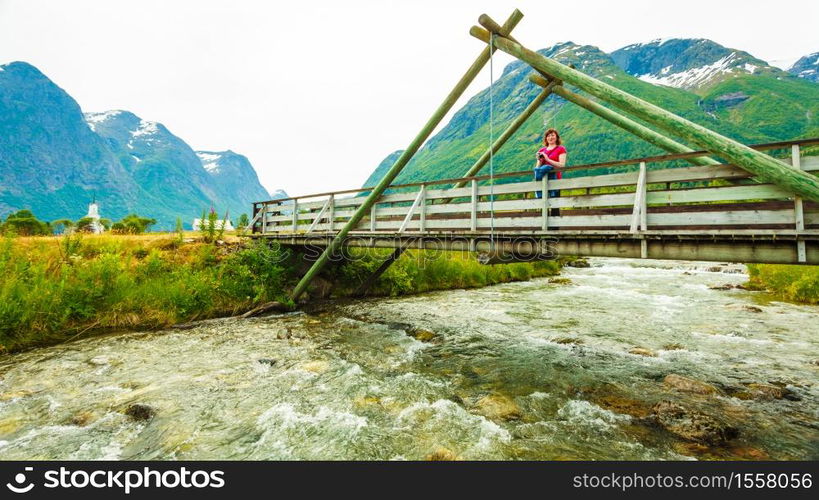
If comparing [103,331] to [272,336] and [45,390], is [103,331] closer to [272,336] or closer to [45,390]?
[45,390]

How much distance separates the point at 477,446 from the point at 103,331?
11.4m

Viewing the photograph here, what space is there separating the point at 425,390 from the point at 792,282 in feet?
58.6

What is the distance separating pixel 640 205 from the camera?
704 cm

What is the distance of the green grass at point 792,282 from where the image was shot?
14.2 m

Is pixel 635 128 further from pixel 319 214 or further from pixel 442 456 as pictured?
pixel 319 214

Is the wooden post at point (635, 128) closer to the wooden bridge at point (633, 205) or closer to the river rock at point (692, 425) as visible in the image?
the wooden bridge at point (633, 205)

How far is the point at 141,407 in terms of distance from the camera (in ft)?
20.0

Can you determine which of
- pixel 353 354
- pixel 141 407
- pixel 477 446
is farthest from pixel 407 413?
pixel 141 407

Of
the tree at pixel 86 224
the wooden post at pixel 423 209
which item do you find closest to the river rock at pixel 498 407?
the wooden post at pixel 423 209

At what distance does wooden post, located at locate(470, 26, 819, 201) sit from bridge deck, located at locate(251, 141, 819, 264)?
426mm

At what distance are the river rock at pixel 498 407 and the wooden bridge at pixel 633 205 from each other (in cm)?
343

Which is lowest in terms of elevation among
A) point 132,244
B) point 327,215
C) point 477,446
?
point 477,446
